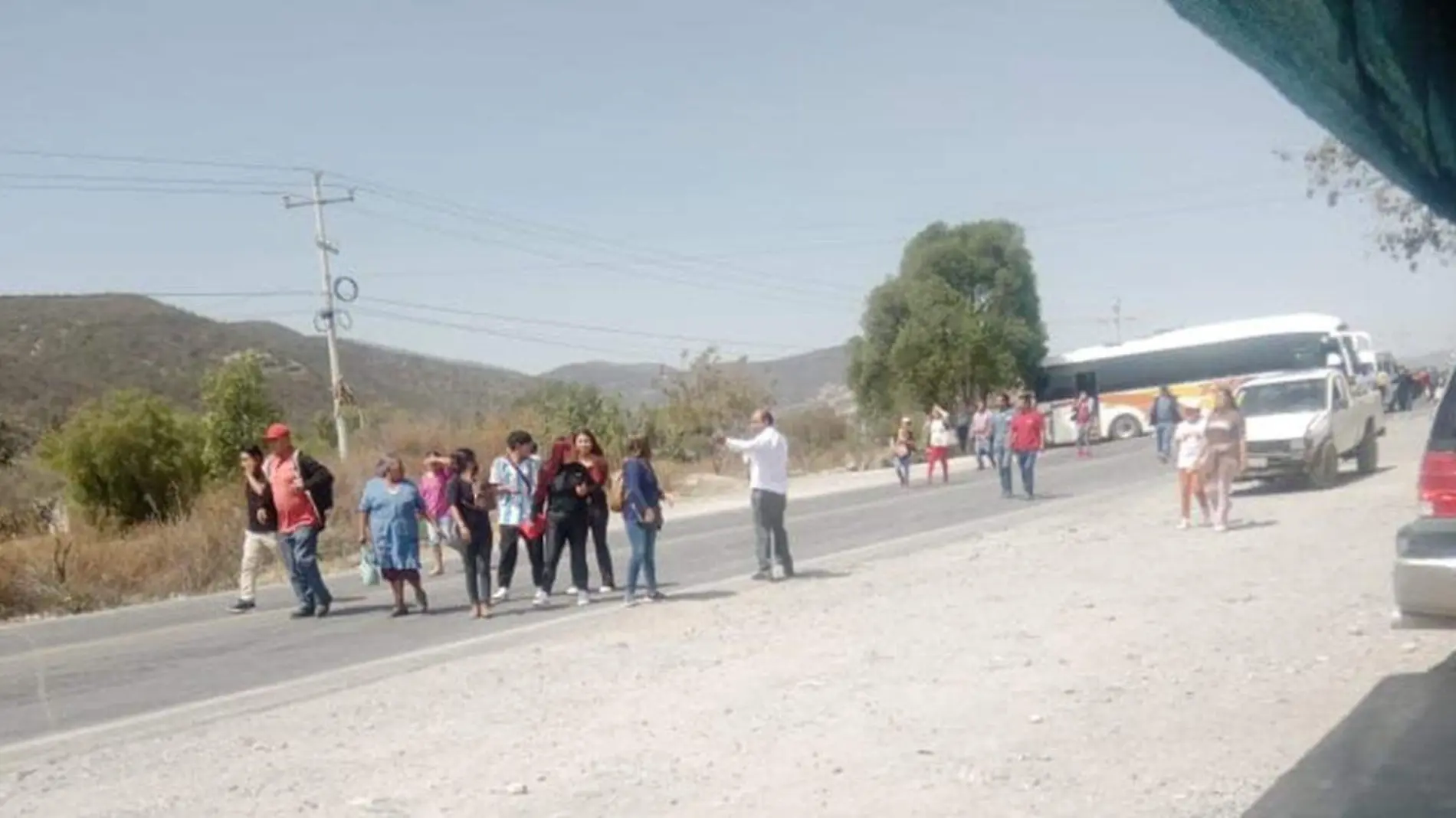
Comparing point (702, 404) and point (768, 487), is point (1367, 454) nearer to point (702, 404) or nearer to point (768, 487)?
point (768, 487)

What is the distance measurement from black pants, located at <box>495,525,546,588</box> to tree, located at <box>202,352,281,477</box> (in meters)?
27.3

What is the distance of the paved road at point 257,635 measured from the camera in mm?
11938

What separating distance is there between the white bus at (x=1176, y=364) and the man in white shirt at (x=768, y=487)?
3211cm

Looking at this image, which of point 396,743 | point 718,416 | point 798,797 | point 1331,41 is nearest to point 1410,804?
point 798,797

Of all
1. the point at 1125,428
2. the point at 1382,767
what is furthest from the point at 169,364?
the point at 1382,767

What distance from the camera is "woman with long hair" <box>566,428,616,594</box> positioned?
15.4 m

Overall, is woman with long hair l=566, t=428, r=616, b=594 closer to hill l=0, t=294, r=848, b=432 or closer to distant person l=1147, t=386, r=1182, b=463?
distant person l=1147, t=386, r=1182, b=463

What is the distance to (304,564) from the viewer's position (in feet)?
52.4

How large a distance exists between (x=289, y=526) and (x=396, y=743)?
22.8ft

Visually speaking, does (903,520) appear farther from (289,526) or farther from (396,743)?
(396,743)

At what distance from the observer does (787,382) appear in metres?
197

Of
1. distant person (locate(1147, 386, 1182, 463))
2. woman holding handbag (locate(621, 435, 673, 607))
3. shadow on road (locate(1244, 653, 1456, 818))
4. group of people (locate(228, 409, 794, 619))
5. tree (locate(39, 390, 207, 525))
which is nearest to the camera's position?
shadow on road (locate(1244, 653, 1456, 818))

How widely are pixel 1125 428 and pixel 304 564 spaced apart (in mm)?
42840

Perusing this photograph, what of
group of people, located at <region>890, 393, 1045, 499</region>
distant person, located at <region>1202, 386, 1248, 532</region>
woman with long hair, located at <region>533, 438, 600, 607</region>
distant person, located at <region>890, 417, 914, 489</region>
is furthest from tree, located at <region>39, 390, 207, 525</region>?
distant person, located at <region>1202, 386, 1248, 532</region>
